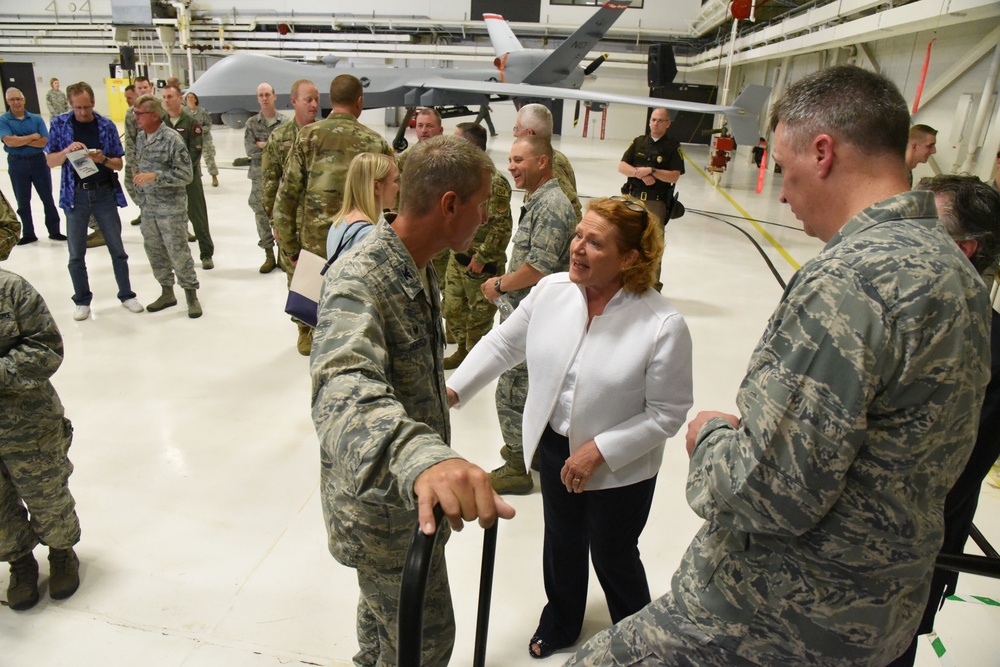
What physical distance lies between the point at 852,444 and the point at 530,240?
7.40 ft

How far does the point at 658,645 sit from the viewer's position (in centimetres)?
131

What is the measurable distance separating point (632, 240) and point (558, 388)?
54 cm

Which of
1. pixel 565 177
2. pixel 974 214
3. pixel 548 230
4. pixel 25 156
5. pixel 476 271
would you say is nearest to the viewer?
pixel 974 214

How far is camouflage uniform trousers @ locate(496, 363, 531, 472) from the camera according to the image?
10.1 ft

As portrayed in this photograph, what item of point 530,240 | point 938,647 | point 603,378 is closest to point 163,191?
point 530,240

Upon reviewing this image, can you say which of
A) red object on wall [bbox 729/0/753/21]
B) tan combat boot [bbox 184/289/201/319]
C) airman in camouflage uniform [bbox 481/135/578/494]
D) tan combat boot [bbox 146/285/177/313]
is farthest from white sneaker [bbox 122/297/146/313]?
red object on wall [bbox 729/0/753/21]

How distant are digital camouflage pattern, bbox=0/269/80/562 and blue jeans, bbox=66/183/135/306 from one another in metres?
3.30

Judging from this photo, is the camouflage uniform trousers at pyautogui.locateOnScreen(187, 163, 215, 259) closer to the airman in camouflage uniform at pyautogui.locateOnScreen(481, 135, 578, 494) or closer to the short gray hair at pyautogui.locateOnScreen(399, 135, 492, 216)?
the airman in camouflage uniform at pyautogui.locateOnScreen(481, 135, 578, 494)

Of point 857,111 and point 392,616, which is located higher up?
point 857,111

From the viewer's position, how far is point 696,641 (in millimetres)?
1269

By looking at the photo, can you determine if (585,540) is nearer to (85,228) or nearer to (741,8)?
(85,228)

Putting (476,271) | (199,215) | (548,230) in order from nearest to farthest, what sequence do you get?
(548,230)
(476,271)
(199,215)

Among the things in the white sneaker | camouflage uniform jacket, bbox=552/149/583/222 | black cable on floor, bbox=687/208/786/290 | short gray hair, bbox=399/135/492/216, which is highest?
short gray hair, bbox=399/135/492/216

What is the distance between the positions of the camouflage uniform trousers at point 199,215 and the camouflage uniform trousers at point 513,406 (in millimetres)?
4953
